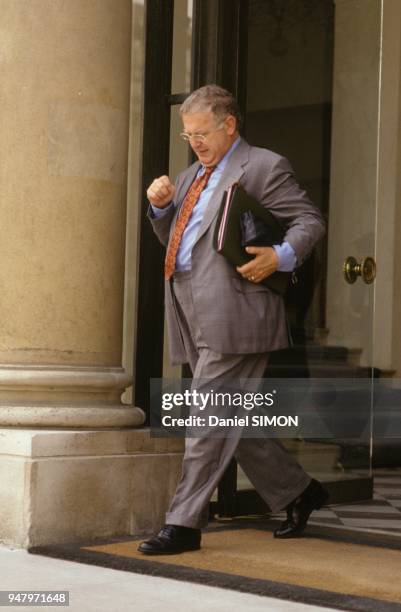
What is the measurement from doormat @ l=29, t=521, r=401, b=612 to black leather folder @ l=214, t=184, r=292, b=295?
1.04 meters

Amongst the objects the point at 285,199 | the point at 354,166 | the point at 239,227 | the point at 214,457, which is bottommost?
the point at 214,457

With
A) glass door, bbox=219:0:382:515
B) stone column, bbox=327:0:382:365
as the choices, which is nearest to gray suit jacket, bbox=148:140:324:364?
glass door, bbox=219:0:382:515

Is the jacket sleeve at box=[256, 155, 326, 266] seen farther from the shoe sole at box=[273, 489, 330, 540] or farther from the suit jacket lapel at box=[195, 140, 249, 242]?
the shoe sole at box=[273, 489, 330, 540]

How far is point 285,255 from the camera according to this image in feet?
14.9

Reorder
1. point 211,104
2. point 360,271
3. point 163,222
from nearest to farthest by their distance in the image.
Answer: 1. point 211,104
2. point 163,222
3. point 360,271

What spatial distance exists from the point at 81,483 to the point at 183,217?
107cm

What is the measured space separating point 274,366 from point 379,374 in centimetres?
463

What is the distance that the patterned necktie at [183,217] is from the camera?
473 centimetres

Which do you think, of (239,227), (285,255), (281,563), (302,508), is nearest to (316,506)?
(302,508)

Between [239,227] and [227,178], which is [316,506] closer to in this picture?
[239,227]

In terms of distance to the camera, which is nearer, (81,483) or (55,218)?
(81,483)

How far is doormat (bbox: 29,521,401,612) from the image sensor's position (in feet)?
12.7

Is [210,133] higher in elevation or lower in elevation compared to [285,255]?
higher

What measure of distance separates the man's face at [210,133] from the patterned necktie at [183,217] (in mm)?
69
